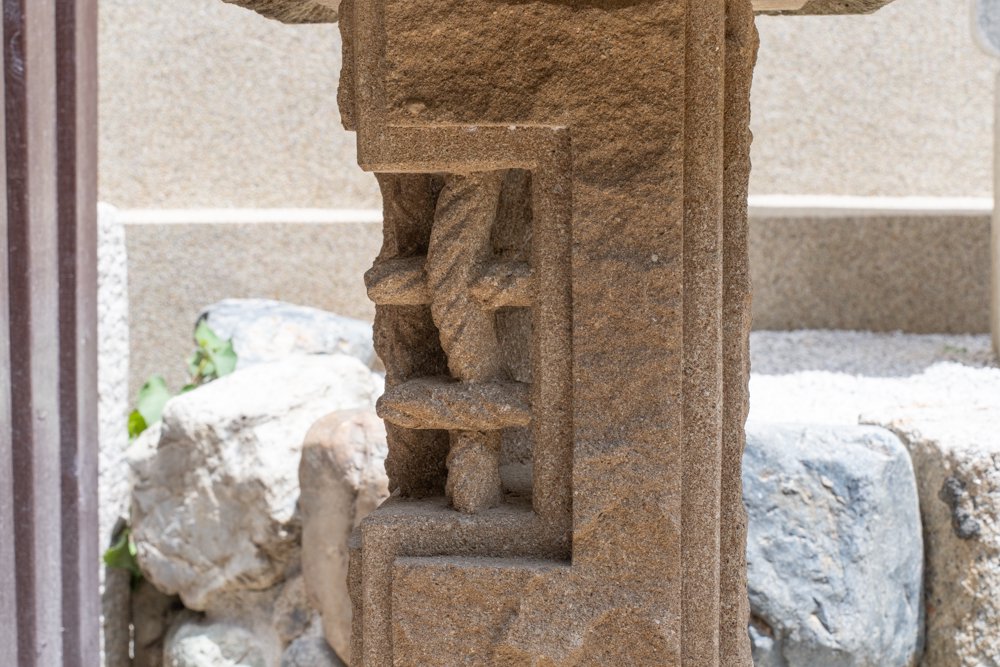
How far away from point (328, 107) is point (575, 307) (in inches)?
128

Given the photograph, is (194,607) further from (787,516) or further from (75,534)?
(787,516)

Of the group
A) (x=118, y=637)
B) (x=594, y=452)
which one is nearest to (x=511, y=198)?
(x=594, y=452)

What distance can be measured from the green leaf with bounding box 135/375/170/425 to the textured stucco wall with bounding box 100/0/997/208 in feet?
2.94

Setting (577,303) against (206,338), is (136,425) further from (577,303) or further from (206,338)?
(577,303)

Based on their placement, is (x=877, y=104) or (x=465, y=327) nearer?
(x=465, y=327)

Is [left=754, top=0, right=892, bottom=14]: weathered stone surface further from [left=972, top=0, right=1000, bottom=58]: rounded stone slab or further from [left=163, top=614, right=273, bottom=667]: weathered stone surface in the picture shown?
[left=163, top=614, right=273, bottom=667]: weathered stone surface

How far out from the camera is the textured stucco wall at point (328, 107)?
432cm

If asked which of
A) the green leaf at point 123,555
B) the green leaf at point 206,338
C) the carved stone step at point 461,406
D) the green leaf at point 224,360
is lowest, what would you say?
the green leaf at point 123,555

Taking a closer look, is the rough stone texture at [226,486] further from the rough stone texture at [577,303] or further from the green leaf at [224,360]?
the rough stone texture at [577,303]

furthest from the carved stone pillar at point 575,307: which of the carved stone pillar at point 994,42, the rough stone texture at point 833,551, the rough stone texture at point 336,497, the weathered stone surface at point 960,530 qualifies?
the carved stone pillar at point 994,42

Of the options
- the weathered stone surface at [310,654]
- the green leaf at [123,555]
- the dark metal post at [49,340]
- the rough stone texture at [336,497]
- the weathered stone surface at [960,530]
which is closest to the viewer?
the weathered stone surface at [960,530]

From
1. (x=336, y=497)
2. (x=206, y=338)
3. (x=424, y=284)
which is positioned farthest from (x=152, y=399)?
(x=424, y=284)

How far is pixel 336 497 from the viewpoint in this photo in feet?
9.73

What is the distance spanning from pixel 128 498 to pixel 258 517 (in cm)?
76
